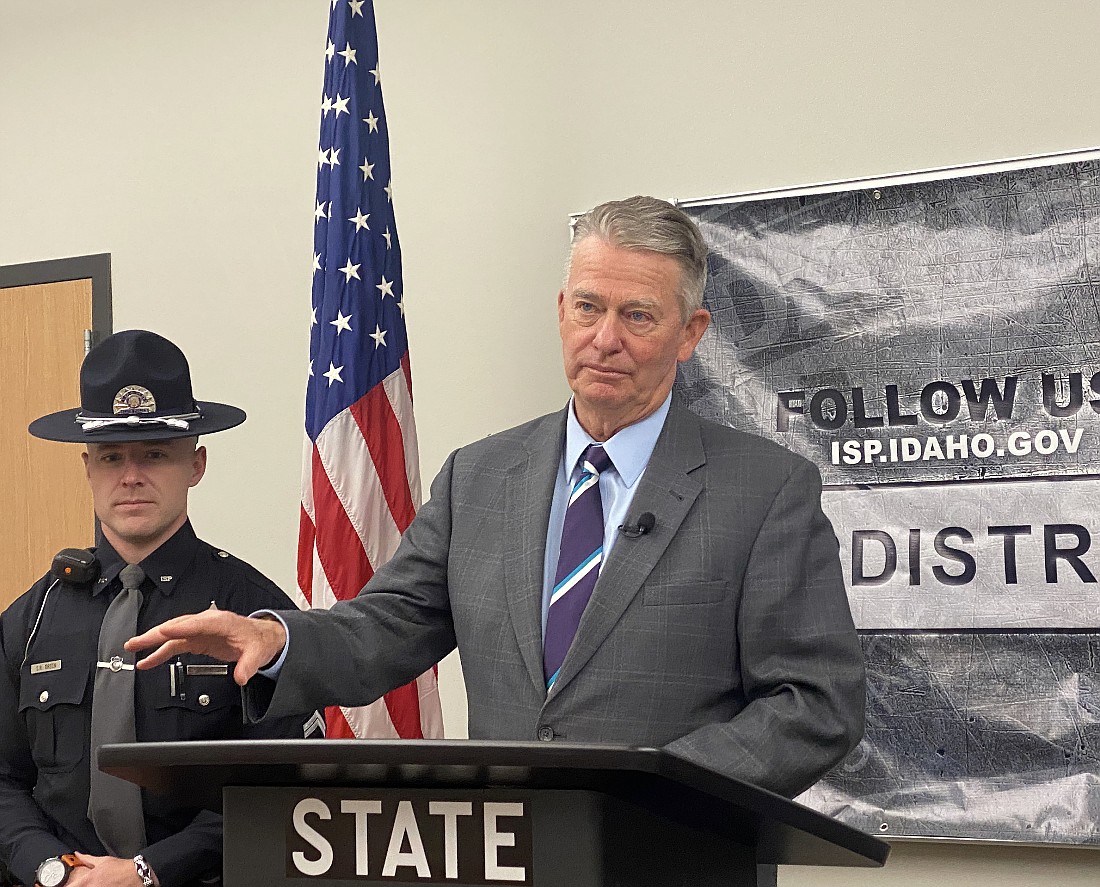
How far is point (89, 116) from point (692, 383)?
1.85 meters

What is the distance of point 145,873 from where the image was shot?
1733 millimetres

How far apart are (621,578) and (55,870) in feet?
3.00

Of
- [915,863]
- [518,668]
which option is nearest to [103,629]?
[518,668]

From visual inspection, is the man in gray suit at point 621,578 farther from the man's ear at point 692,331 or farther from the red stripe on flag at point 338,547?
the red stripe on flag at point 338,547

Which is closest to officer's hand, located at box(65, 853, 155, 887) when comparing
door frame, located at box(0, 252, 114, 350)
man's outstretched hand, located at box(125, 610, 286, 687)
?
man's outstretched hand, located at box(125, 610, 286, 687)

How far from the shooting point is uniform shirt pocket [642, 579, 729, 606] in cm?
138

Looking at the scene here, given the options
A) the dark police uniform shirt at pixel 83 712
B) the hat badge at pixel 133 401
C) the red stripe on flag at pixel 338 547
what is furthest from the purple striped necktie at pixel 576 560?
the red stripe on flag at pixel 338 547

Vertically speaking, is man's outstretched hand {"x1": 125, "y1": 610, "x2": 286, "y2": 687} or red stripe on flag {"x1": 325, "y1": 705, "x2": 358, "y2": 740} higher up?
man's outstretched hand {"x1": 125, "y1": 610, "x2": 286, "y2": 687}

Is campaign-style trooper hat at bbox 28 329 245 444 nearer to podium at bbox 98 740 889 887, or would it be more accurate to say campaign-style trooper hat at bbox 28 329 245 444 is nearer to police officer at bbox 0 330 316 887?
police officer at bbox 0 330 316 887

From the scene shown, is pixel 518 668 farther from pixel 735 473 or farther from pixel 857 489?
pixel 857 489

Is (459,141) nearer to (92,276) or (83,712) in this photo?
(92,276)

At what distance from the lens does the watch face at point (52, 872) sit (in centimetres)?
173

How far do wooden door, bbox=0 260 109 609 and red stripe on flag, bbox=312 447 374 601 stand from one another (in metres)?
1.05

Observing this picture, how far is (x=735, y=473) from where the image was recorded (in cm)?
148
